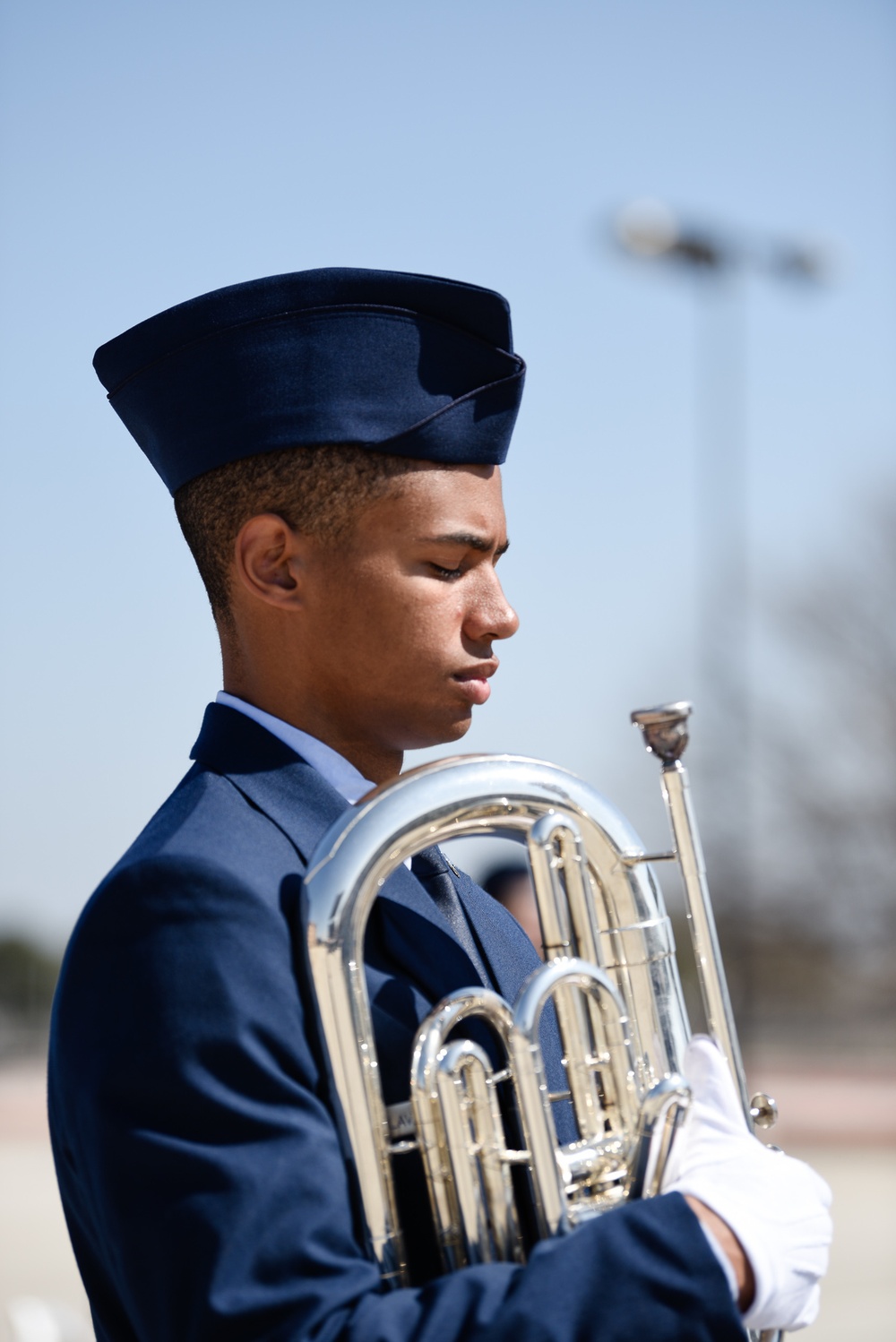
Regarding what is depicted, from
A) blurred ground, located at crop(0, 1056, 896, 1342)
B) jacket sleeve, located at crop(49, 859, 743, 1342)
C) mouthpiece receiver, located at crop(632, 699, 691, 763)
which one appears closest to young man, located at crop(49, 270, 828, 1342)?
jacket sleeve, located at crop(49, 859, 743, 1342)

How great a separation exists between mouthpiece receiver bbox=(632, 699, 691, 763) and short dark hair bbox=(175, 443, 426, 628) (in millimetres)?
482

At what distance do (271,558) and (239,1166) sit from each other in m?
0.91

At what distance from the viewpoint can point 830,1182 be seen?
54.1 feet

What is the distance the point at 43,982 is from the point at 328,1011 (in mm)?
24610

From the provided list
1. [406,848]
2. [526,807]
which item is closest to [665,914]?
[526,807]

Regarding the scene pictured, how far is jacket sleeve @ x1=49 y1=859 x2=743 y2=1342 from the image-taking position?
6.31 feet

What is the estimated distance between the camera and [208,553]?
2.63 m

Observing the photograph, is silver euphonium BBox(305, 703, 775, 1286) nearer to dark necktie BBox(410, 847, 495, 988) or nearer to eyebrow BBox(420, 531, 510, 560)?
dark necktie BBox(410, 847, 495, 988)

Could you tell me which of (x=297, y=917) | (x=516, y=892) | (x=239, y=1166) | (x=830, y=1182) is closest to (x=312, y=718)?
(x=297, y=917)

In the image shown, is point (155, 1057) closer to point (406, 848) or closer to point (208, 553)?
point (406, 848)

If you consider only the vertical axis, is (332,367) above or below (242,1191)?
above

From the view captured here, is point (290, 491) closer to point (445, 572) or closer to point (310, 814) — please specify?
point (445, 572)

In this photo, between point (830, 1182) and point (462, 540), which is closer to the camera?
point (462, 540)

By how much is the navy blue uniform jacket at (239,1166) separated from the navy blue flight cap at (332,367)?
0.61 metres
